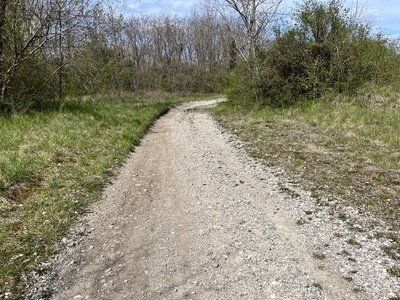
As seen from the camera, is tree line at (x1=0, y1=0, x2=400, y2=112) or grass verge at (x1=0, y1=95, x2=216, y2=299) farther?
tree line at (x1=0, y1=0, x2=400, y2=112)

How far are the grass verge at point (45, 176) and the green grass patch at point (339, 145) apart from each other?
12.6 feet

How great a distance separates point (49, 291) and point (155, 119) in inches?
443

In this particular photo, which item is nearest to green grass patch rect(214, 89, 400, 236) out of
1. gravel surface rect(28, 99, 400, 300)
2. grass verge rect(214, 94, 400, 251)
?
grass verge rect(214, 94, 400, 251)

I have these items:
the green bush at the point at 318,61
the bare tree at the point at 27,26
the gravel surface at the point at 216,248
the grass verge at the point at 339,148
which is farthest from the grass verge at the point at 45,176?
the green bush at the point at 318,61

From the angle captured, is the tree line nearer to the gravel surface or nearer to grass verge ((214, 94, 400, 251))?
grass verge ((214, 94, 400, 251))

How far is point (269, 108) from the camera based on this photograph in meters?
13.5

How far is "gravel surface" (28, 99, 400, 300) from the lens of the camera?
9.49 feet

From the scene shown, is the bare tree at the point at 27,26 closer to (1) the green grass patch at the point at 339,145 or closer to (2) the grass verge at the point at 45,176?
(2) the grass verge at the point at 45,176

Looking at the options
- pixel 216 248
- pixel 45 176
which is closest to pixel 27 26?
pixel 45 176

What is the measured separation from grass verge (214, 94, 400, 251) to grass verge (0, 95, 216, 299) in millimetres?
3800

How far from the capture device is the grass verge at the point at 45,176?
3436mm

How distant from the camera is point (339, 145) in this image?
7438 millimetres

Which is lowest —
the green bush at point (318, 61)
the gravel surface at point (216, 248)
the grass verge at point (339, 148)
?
the gravel surface at point (216, 248)

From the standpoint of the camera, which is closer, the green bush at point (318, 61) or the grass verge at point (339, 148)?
the grass verge at point (339, 148)
